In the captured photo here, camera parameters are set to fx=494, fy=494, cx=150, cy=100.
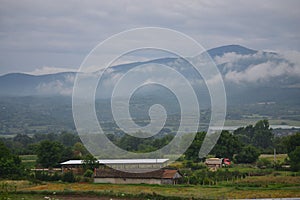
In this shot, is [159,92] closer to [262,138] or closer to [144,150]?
[262,138]

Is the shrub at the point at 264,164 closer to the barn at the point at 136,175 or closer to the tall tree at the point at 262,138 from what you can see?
the barn at the point at 136,175

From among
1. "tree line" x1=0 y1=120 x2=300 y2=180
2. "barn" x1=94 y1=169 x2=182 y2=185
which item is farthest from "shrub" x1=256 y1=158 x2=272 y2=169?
"barn" x1=94 y1=169 x2=182 y2=185

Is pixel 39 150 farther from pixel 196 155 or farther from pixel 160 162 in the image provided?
pixel 196 155

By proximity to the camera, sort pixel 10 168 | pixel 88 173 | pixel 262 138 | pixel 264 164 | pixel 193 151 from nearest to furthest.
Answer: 1. pixel 10 168
2. pixel 88 173
3. pixel 264 164
4. pixel 193 151
5. pixel 262 138

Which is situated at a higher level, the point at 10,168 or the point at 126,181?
the point at 10,168

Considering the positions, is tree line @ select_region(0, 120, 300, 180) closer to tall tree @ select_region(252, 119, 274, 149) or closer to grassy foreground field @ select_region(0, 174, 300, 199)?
tall tree @ select_region(252, 119, 274, 149)

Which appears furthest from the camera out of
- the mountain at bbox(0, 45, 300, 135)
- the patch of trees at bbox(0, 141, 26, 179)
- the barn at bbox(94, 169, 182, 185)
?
the mountain at bbox(0, 45, 300, 135)

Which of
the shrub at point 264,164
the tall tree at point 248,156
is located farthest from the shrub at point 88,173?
the tall tree at point 248,156

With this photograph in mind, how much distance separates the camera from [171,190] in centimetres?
2025

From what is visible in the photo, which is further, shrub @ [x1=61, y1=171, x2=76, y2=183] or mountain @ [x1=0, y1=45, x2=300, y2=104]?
mountain @ [x1=0, y1=45, x2=300, y2=104]

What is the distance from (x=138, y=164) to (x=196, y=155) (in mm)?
5896

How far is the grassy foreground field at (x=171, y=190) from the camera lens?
60.5 ft

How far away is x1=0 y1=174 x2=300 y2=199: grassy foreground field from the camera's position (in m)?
18.4

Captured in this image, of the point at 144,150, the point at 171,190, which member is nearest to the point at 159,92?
the point at 144,150
